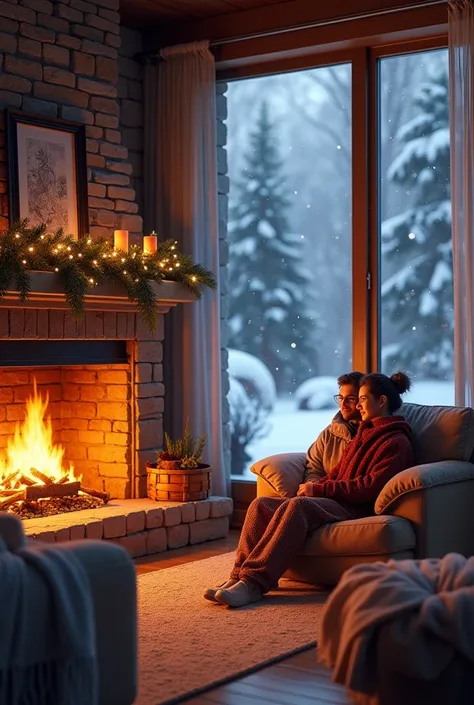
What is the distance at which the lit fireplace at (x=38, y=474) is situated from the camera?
546 centimetres

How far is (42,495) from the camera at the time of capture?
219 inches

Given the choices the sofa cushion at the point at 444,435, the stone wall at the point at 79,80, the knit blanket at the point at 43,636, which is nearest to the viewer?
the knit blanket at the point at 43,636

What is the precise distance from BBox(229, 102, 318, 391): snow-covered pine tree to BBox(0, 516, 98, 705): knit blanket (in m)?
3.67

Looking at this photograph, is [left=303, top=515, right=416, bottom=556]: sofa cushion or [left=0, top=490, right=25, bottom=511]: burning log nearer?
[left=303, top=515, right=416, bottom=556]: sofa cushion

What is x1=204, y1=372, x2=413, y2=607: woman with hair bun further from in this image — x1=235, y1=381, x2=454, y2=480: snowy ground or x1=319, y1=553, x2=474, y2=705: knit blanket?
x1=319, y1=553, x2=474, y2=705: knit blanket

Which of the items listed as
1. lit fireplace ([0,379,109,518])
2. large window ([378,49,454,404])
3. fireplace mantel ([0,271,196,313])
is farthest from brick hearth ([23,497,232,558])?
large window ([378,49,454,404])

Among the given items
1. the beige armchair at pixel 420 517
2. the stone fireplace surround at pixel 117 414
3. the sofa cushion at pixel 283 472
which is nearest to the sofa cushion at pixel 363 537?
the beige armchair at pixel 420 517

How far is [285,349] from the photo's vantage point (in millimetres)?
6418

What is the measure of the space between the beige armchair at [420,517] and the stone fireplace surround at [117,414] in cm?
112

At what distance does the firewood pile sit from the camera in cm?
540

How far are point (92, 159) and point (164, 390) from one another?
1402 mm

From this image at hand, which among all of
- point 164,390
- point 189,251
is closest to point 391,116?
point 189,251

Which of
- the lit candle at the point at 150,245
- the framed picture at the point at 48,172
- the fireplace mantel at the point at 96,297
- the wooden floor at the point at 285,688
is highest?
the framed picture at the point at 48,172

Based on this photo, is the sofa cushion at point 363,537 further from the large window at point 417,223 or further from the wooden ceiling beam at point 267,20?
the wooden ceiling beam at point 267,20
